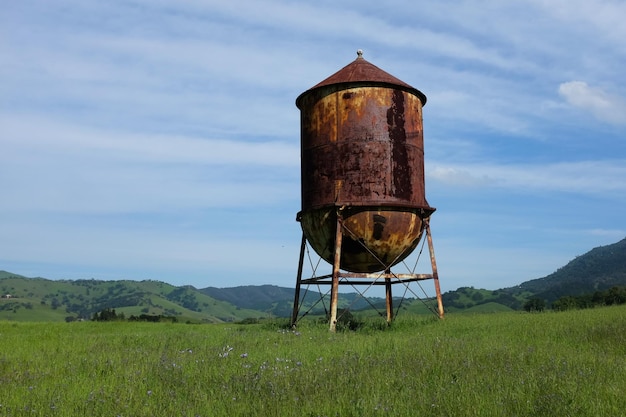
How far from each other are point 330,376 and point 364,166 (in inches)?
331

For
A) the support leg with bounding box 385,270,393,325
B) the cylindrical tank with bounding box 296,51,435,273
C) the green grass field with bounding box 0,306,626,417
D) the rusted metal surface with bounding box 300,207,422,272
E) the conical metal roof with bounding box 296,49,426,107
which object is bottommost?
the green grass field with bounding box 0,306,626,417

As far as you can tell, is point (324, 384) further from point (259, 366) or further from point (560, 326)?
point (560, 326)

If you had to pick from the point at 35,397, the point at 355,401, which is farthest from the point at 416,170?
the point at 35,397

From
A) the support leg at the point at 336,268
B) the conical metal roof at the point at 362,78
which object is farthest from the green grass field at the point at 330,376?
the conical metal roof at the point at 362,78

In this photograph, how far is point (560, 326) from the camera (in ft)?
43.3

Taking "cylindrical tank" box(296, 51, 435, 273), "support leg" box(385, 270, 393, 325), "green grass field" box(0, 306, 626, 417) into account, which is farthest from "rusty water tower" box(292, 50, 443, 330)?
"green grass field" box(0, 306, 626, 417)

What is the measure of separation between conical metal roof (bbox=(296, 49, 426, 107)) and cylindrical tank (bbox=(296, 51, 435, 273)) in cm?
3

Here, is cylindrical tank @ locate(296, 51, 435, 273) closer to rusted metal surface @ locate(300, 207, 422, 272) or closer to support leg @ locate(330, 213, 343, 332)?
rusted metal surface @ locate(300, 207, 422, 272)

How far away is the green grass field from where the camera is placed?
6.27m

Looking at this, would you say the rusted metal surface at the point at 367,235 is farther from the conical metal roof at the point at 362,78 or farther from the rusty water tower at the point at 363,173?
the conical metal roof at the point at 362,78

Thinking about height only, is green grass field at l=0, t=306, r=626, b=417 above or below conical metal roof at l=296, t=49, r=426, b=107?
below

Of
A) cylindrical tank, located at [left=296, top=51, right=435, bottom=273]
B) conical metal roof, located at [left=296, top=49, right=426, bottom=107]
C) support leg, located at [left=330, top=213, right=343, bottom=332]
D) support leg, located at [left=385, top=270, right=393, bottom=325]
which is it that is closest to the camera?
support leg, located at [left=330, top=213, right=343, bottom=332]

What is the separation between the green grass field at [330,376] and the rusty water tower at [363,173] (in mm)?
3591

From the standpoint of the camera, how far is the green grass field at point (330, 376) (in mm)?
6270
